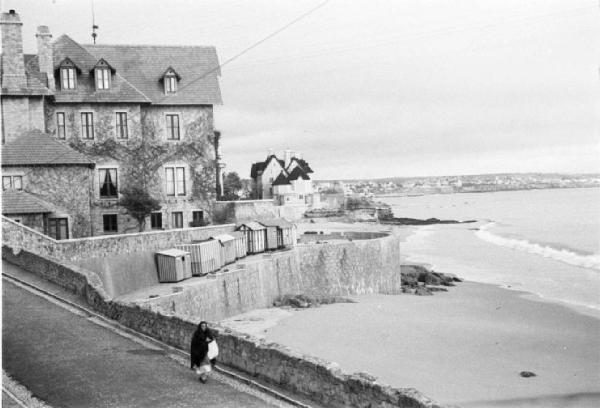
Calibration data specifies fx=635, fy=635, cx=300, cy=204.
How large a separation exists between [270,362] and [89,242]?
44.6 ft

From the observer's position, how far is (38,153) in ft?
95.3

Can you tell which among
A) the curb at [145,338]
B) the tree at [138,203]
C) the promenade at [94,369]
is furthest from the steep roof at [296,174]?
the promenade at [94,369]

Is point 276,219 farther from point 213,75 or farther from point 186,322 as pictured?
point 186,322

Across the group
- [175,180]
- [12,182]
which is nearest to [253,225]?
[175,180]

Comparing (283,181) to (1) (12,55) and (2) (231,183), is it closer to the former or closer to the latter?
(2) (231,183)

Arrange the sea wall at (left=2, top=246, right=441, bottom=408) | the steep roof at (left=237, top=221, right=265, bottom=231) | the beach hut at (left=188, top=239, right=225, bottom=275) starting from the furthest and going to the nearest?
the steep roof at (left=237, top=221, right=265, bottom=231) < the beach hut at (left=188, top=239, right=225, bottom=275) < the sea wall at (left=2, top=246, right=441, bottom=408)

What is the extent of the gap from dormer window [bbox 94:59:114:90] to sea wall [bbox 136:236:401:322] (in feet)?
39.7

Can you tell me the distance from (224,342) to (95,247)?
40.1ft

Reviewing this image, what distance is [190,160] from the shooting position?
35938 millimetres

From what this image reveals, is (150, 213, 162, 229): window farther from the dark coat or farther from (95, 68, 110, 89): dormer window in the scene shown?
the dark coat

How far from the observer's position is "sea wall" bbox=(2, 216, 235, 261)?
20.6 m

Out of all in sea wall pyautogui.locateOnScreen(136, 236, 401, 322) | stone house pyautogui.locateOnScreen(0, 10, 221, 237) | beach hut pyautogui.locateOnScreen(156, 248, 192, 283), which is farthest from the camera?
stone house pyautogui.locateOnScreen(0, 10, 221, 237)

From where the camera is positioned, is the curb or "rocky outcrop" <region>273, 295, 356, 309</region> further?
"rocky outcrop" <region>273, 295, 356, 309</region>

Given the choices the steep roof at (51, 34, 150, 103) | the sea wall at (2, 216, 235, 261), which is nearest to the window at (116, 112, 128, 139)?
the steep roof at (51, 34, 150, 103)
